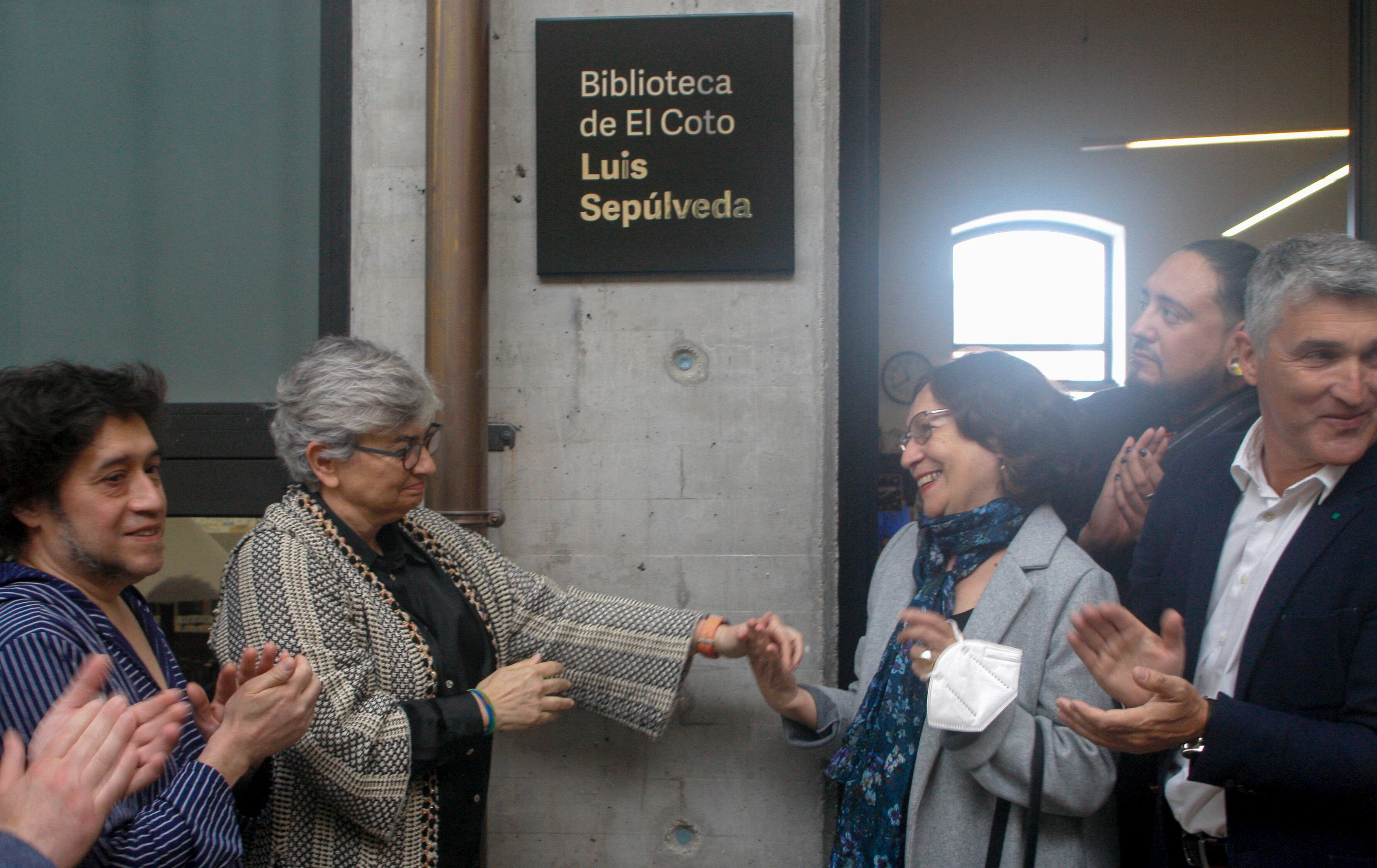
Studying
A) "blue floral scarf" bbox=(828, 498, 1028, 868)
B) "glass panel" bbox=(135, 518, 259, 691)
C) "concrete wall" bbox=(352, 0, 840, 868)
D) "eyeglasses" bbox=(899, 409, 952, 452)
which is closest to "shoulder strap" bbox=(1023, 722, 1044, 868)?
"blue floral scarf" bbox=(828, 498, 1028, 868)

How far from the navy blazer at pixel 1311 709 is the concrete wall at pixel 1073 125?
645 centimetres

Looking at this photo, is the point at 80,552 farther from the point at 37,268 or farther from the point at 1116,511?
the point at 1116,511

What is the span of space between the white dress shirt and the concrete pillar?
112cm

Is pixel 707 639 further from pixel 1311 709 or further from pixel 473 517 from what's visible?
pixel 1311 709

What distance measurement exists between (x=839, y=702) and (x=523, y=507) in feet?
3.56

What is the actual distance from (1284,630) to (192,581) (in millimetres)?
2946

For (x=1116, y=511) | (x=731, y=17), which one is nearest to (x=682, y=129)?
(x=731, y=17)

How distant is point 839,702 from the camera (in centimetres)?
240

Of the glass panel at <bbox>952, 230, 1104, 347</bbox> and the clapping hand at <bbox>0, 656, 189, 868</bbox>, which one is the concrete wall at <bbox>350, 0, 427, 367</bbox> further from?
the glass panel at <bbox>952, 230, 1104, 347</bbox>

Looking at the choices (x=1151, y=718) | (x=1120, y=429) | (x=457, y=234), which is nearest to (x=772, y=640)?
(x=1151, y=718)

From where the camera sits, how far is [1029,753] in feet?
6.02

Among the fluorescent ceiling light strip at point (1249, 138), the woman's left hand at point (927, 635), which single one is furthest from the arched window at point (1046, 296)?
the woman's left hand at point (927, 635)

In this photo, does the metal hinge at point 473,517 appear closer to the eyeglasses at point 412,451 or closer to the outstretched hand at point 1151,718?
the eyeglasses at point 412,451

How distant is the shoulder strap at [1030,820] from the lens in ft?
6.01
